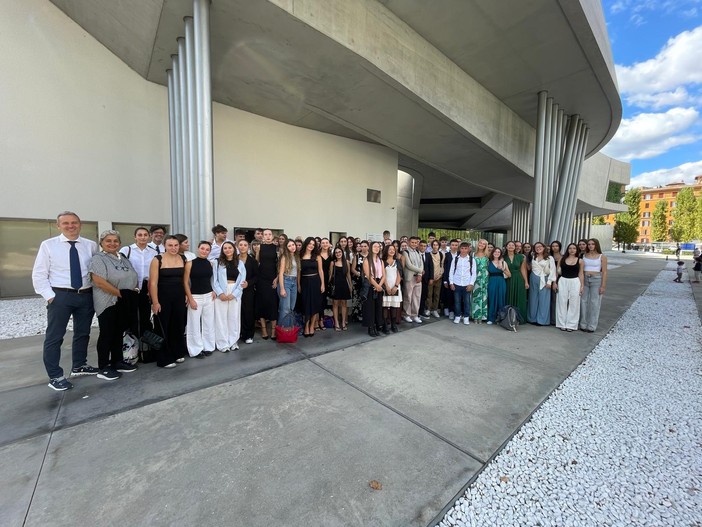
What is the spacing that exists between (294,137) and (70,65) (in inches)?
265

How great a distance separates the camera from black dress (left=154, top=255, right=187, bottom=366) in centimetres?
393

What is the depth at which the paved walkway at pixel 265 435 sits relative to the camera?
193cm

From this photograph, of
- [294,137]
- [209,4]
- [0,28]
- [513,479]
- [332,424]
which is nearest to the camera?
[513,479]

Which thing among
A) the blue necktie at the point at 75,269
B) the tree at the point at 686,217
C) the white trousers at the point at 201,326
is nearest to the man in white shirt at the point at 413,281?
the white trousers at the point at 201,326

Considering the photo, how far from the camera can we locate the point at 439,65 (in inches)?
362

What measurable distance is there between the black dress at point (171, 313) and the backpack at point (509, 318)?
5.85 m

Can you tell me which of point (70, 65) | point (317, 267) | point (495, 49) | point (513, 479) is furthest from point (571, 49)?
point (70, 65)

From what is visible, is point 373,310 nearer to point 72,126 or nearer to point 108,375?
point 108,375

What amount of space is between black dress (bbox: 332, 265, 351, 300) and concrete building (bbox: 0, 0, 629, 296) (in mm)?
3100

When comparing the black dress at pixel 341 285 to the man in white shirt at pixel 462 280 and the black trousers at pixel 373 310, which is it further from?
the man in white shirt at pixel 462 280

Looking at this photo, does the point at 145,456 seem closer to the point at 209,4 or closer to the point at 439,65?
the point at 209,4

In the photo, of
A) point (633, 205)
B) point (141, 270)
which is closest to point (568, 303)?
point (141, 270)

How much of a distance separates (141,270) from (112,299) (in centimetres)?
71

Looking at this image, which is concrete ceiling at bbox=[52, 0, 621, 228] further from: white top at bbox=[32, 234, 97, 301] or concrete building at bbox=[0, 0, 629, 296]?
white top at bbox=[32, 234, 97, 301]
